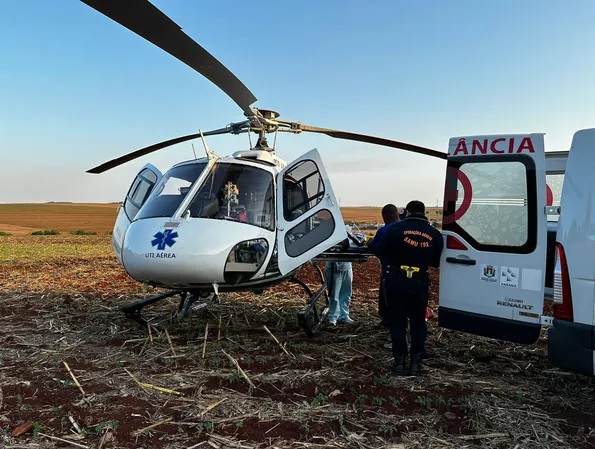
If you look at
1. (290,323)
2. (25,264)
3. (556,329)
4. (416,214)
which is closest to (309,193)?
(416,214)

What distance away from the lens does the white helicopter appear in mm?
5289

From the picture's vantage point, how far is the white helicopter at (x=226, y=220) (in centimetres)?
529

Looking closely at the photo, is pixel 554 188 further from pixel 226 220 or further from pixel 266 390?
pixel 266 390

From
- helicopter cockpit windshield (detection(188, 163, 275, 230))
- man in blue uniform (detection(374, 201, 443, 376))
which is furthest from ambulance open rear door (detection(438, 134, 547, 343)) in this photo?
helicopter cockpit windshield (detection(188, 163, 275, 230))

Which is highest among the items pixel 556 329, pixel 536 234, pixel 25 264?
pixel 536 234

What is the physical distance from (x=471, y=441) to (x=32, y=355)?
16.9ft

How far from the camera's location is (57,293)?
404 inches

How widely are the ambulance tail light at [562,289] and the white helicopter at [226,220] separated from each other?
2.65 metres

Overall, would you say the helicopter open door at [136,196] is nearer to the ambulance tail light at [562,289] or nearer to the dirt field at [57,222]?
the ambulance tail light at [562,289]

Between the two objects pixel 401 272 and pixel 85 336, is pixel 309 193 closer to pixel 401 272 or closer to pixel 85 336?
pixel 401 272

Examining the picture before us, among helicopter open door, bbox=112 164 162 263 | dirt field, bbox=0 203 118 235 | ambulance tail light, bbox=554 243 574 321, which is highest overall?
helicopter open door, bbox=112 164 162 263

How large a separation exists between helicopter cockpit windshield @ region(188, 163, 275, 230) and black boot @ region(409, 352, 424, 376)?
2.28 metres

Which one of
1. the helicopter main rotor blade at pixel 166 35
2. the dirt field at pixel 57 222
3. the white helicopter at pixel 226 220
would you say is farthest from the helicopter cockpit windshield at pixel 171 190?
the dirt field at pixel 57 222

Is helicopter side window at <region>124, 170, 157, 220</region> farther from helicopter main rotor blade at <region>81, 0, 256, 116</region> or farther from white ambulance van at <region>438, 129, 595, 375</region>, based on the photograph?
white ambulance van at <region>438, 129, 595, 375</region>
